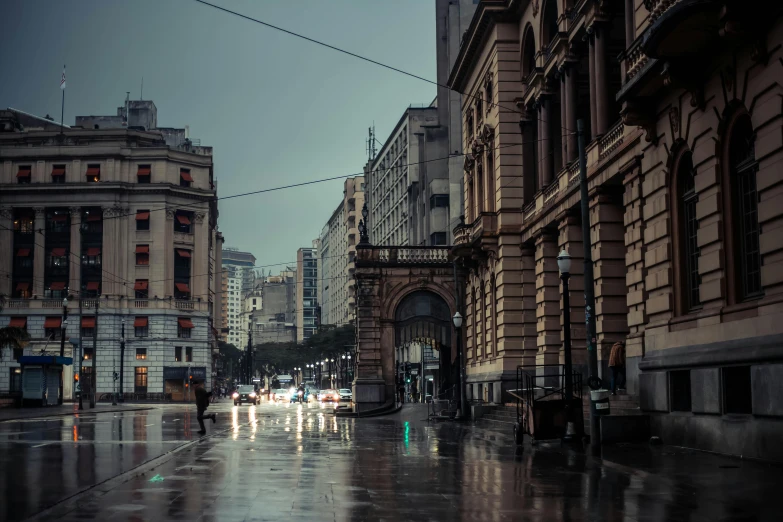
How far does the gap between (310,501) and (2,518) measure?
376 cm

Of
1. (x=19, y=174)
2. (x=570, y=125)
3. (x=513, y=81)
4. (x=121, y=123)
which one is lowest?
(x=570, y=125)

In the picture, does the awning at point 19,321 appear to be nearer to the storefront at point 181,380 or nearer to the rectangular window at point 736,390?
the storefront at point 181,380

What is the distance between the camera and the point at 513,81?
42094mm

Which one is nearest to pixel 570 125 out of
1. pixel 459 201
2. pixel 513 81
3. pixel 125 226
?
pixel 513 81

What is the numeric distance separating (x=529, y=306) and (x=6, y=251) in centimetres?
6896

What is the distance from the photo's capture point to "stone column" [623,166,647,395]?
25.1 m

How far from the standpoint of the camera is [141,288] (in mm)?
95375

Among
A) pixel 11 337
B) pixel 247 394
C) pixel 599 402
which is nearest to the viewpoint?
pixel 599 402

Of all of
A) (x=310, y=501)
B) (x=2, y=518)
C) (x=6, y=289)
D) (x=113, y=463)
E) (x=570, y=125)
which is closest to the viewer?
(x=2, y=518)

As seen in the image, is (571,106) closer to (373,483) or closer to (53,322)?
(373,483)

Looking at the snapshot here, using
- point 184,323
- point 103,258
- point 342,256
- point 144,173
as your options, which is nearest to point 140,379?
point 184,323

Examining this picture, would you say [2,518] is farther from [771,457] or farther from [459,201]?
[459,201]

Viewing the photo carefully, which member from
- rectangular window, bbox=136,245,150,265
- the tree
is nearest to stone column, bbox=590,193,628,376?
the tree

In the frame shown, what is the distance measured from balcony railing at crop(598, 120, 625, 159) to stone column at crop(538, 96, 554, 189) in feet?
25.3
